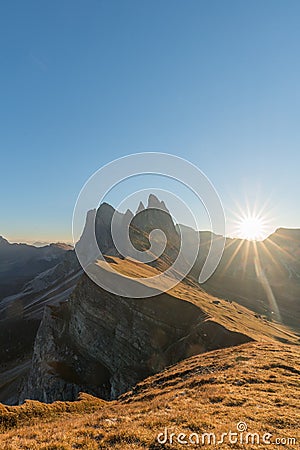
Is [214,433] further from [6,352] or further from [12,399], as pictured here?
[6,352]

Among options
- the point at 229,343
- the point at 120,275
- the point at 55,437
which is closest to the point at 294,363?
the point at 229,343

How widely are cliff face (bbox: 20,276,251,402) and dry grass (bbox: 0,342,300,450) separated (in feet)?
54.4

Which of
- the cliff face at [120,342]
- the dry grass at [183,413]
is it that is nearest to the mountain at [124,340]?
the cliff face at [120,342]

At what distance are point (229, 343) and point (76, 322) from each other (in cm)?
3680

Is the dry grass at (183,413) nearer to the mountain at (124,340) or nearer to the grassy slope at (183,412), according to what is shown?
the grassy slope at (183,412)

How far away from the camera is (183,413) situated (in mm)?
→ 13219

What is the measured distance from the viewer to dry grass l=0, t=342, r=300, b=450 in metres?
11.2

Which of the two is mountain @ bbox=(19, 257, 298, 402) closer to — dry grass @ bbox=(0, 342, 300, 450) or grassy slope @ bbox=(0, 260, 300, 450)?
grassy slope @ bbox=(0, 260, 300, 450)

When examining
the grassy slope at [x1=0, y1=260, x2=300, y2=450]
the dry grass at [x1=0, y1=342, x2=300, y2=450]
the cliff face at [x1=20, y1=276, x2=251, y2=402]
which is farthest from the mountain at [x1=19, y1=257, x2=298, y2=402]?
the dry grass at [x1=0, y1=342, x2=300, y2=450]

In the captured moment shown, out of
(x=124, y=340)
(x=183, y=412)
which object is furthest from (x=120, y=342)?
(x=183, y=412)

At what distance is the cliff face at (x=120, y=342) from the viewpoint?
135 ft

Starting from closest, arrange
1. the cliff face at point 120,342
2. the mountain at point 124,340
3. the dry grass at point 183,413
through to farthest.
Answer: the dry grass at point 183,413, the mountain at point 124,340, the cliff face at point 120,342

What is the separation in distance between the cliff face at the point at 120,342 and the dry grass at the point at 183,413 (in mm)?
16578

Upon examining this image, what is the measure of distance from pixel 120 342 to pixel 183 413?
1497 inches
